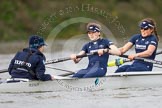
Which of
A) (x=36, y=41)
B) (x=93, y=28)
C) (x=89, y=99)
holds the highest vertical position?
(x=93, y=28)

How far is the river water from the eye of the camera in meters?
11.6

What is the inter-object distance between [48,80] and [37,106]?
138cm

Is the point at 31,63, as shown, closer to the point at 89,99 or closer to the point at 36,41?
the point at 36,41

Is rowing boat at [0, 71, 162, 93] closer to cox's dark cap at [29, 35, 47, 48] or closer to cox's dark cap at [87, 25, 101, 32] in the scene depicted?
cox's dark cap at [29, 35, 47, 48]

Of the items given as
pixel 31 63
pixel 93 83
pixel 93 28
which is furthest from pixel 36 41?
pixel 93 83

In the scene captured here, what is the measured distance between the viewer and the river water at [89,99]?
11602 millimetres

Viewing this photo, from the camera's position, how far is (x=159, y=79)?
13.5m

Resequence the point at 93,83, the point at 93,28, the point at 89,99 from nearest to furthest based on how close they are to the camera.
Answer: the point at 89,99, the point at 93,83, the point at 93,28

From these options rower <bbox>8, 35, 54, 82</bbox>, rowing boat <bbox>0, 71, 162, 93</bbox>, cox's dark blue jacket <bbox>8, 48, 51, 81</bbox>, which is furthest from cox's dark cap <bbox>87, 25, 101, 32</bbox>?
cox's dark blue jacket <bbox>8, 48, 51, 81</bbox>

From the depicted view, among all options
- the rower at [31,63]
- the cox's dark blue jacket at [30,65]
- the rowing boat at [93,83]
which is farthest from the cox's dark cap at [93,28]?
the cox's dark blue jacket at [30,65]

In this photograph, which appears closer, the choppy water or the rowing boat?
the choppy water

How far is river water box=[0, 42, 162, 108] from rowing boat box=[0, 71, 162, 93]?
14cm

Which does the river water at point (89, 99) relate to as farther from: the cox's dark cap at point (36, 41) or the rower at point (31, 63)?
the cox's dark cap at point (36, 41)

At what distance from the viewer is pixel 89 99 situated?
12.2 meters
